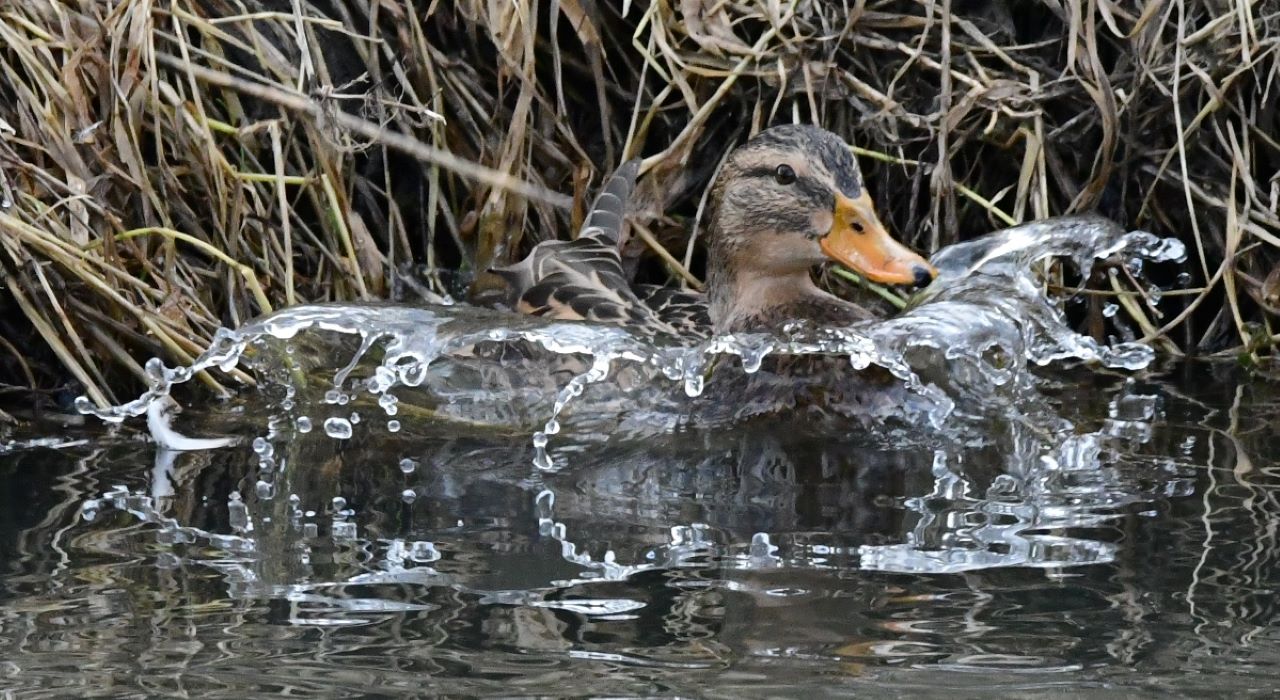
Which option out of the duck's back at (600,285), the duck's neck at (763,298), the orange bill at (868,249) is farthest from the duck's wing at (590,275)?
the orange bill at (868,249)

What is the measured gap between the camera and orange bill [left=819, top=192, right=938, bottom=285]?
14.7 ft

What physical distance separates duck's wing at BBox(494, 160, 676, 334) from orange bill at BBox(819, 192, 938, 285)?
505mm

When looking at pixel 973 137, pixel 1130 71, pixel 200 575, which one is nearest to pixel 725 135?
pixel 973 137

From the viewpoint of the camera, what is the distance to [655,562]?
319 cm

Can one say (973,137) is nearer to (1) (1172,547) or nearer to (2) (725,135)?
(2) (725,135)

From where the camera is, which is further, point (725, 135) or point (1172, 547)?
point (725, 135)

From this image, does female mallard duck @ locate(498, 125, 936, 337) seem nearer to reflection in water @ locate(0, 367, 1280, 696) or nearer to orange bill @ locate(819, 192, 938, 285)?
orange bill @ locate(819, 192, 938, 285)

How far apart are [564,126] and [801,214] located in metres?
1.03

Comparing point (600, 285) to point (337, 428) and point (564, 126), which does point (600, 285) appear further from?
point (337, 428)

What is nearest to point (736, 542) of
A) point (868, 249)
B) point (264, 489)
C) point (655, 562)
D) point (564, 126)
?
point (655, 562)

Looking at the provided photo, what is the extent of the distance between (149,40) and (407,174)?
977 mm

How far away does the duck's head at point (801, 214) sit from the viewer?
4.55m

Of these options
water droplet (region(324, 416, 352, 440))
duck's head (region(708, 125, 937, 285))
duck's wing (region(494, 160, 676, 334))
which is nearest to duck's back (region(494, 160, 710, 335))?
duck's wing (region(494, 160, 676, 334))

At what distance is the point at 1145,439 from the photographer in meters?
4.18
